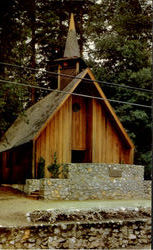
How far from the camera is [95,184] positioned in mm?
18250

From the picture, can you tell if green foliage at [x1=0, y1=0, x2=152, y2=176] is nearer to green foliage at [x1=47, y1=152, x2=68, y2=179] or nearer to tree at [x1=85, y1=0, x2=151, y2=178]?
tree at [x1=85, y1=0, x2=151, y2=178]

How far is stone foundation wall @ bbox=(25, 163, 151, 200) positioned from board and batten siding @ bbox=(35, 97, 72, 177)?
1517mm

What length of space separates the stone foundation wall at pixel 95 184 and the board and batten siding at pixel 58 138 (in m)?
1.52

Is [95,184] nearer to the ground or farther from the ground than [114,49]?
nearer to the ground

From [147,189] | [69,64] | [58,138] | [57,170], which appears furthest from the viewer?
[69,64]

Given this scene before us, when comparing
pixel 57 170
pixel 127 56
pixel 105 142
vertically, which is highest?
pixel 127 56

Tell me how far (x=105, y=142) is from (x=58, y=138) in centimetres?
310

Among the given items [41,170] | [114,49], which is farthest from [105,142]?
[114,49]

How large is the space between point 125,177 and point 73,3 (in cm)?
1546

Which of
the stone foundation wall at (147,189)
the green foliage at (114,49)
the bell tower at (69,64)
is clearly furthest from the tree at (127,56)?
the stone foundation wall at (147,189)

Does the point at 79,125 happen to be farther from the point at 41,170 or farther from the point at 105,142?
the point at 41,170

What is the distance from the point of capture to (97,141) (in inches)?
806

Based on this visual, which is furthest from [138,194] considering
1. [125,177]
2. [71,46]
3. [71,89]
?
[71,46]

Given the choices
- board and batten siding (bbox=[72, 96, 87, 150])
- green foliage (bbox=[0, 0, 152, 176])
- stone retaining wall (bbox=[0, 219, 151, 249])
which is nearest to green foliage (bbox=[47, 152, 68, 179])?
board and batten siding (bbox=[72, 96, 87, 150])
